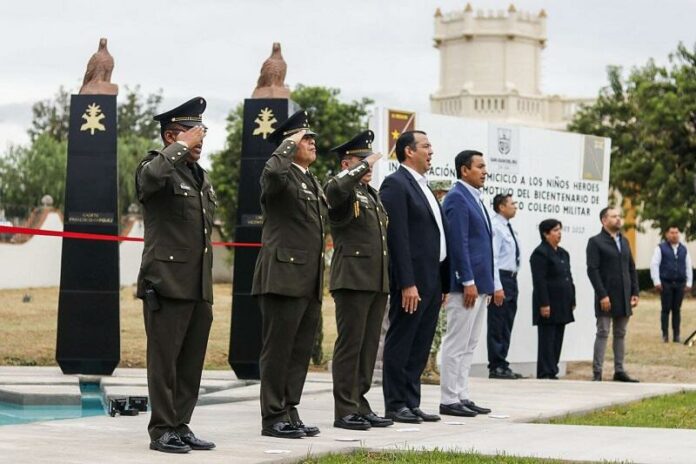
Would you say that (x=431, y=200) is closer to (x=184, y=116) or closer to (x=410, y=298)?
(x=410, y=298)

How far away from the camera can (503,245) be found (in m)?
14.3

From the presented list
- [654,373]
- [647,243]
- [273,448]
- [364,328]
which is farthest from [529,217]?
[647,243]

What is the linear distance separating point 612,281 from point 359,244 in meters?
5.93

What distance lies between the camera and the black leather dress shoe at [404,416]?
9391 millimetres

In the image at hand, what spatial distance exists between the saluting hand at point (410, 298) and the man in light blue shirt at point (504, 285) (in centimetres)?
491

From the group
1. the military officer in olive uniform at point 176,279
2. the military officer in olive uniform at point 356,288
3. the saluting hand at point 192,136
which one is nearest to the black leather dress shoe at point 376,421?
the military officer in olive uniform at point 356,288

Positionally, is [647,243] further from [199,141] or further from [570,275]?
[199,141]

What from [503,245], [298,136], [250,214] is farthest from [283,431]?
[503,245]

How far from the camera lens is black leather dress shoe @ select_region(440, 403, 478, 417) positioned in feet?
32.8

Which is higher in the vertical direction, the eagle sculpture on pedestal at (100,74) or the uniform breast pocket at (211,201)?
the eagle sculpture on pedestal at (100,74)

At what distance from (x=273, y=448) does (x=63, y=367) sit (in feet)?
20.6

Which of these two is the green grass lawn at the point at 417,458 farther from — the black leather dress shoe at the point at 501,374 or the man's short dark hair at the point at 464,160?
the black leather dress shoe at the point at 501,374

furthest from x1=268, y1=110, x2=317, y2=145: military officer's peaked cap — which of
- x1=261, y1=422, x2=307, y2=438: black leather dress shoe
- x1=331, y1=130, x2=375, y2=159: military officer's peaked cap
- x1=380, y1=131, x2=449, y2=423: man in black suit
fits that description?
x1=261, y1=422, x2=307, y2=438: black leather dress shoe

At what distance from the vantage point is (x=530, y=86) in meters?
69.4
